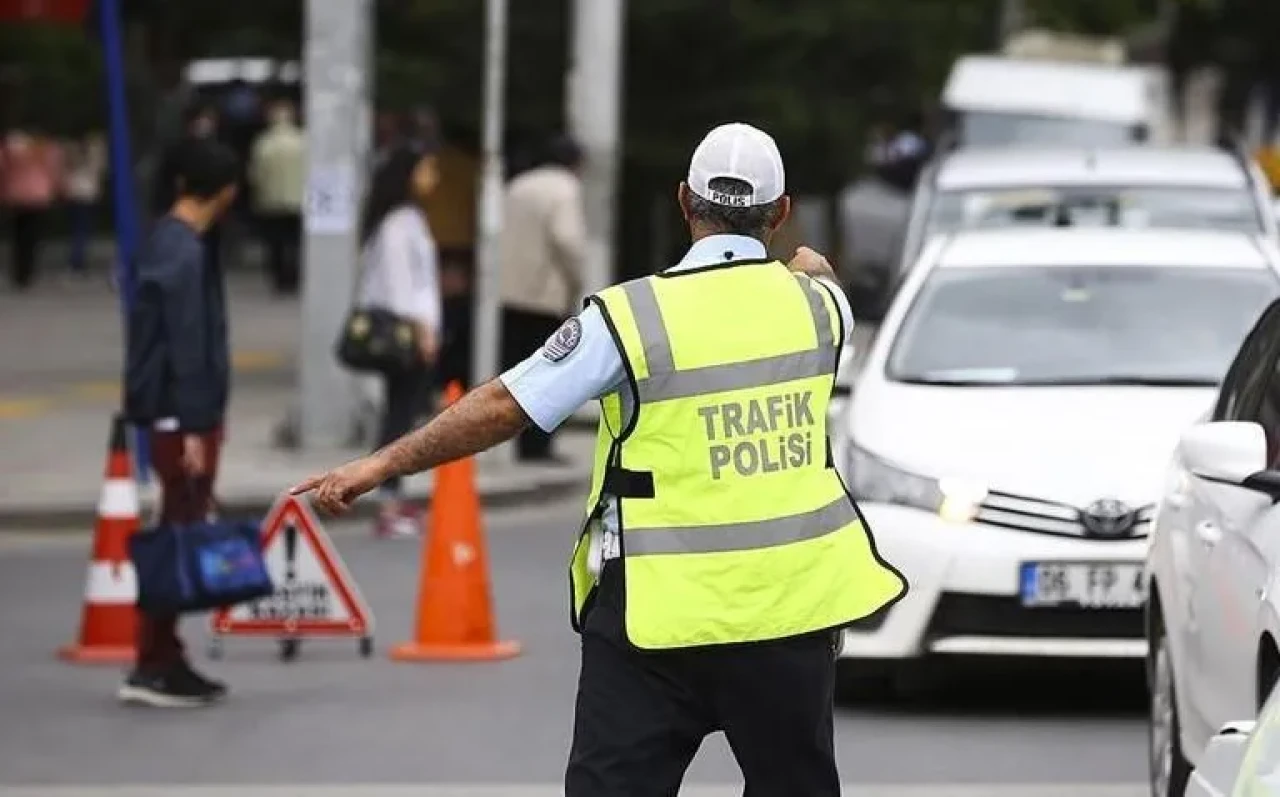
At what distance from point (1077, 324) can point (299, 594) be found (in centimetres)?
280

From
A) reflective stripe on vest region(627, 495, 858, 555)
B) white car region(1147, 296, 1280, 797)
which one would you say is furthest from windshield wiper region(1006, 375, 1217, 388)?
reflective stripe on vest region(627, 495, 858, 555)

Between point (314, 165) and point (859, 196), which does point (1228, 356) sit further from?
point (859, 196)

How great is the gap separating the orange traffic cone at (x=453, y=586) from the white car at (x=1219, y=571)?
11.8 ft

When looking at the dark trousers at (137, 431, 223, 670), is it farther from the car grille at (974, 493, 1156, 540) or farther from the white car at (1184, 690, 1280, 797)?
the white car at (1184, 690, 1280, 797)

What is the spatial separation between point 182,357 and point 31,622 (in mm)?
2823

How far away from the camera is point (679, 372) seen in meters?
6.25

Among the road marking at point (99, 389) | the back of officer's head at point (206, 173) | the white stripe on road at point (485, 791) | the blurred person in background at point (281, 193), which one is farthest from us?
the blurred person in background at point (281, 193)

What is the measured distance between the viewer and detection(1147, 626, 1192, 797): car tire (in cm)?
872

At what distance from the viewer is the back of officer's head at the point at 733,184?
6355 mm

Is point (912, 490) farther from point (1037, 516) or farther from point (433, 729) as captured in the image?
point (433, 729)

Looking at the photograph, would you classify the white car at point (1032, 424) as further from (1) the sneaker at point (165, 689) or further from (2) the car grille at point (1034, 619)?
(1) the sneaker at point (165, 689)

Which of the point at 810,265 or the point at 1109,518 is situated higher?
the point at 810,265

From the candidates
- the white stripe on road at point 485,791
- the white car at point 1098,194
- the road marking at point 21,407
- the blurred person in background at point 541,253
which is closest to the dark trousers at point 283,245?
the road marking at point 21,407

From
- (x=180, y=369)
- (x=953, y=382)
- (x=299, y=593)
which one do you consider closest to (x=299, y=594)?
(x=299, y=593)
